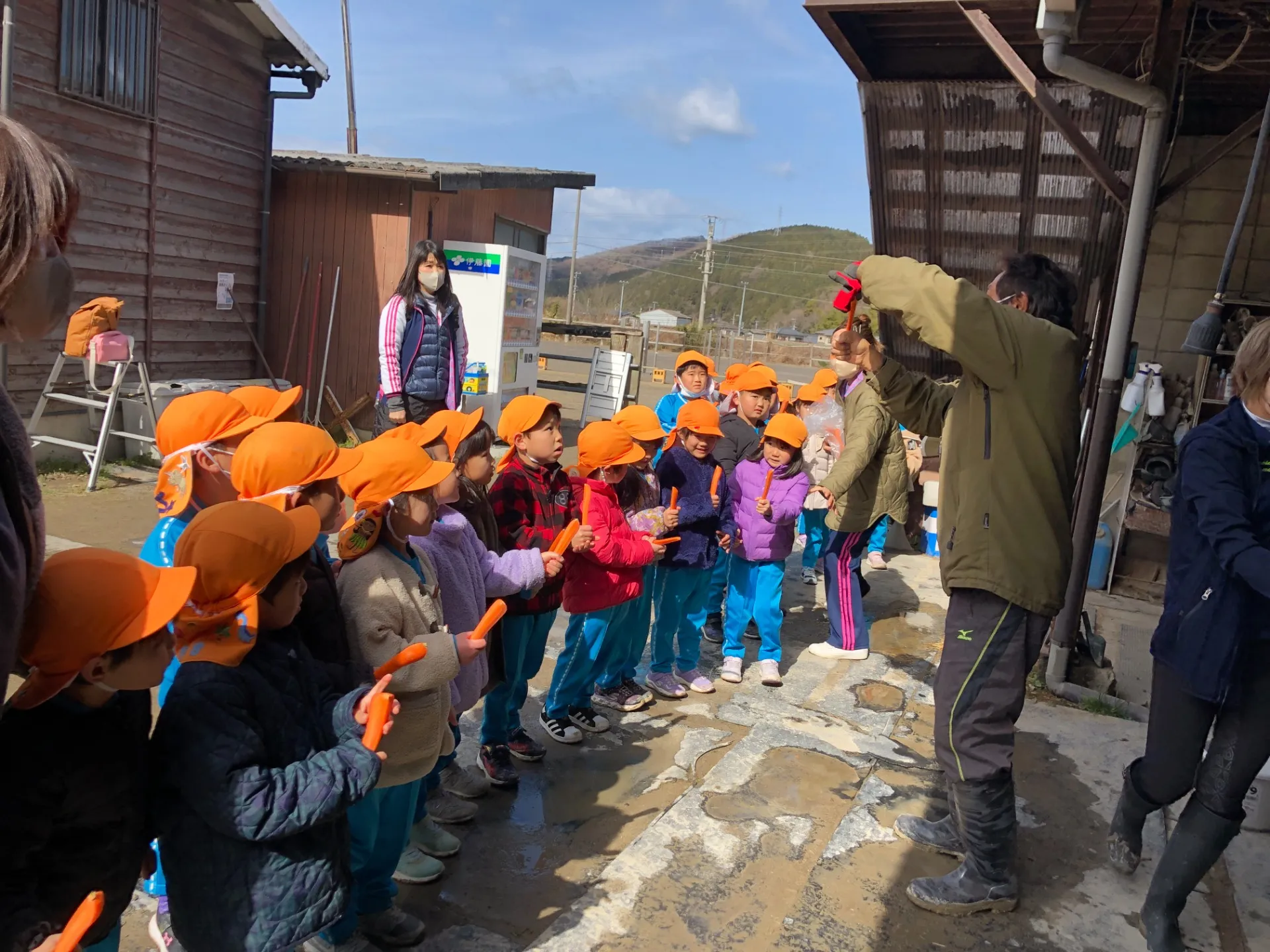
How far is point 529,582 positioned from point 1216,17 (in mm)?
4463

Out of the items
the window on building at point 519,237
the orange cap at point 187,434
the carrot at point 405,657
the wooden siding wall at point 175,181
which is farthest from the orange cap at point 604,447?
the window on building at point 519,237

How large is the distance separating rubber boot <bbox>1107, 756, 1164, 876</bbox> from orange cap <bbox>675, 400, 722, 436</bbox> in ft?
7.80

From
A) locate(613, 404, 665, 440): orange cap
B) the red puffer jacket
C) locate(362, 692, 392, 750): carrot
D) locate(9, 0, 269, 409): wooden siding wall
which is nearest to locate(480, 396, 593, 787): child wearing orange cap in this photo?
the red puffer jacket

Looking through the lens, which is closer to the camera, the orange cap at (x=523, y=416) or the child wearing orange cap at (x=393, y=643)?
the child wearing orange cap at (x=393, y=643)

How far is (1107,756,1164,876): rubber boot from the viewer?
3.01m

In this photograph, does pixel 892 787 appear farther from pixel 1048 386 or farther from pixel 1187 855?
pixel 1048 386

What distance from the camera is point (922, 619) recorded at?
6148 mm

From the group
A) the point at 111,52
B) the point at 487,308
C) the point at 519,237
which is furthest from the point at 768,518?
the point at 519,237

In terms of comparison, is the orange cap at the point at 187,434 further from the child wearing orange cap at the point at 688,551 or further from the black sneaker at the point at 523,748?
the child wearing orange cap at the point at 688,551

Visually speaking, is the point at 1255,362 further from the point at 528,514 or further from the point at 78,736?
the point at 78,736

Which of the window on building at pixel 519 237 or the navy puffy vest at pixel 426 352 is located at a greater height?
the window on building at pixel 519 237

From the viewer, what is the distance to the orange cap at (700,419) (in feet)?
15.3

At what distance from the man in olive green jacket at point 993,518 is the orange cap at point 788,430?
1.92 metres

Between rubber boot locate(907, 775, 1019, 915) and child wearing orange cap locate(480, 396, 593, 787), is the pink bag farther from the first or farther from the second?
rubber boot locate(907, 775, 1019, 915)
